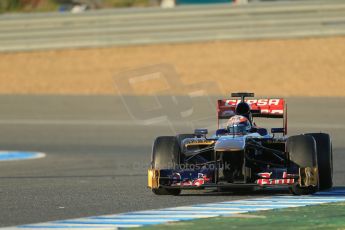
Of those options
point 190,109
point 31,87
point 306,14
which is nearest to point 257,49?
point 306,14

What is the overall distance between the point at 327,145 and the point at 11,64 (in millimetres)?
17038

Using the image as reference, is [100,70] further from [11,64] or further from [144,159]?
[144,159]

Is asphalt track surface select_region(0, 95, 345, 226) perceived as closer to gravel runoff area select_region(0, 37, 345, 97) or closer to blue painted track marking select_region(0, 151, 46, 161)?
blue painted track marking select_region(0, 151, 46, 161)

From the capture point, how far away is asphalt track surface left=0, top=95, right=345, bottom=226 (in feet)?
42.3

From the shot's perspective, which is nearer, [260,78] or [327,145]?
[327,145]

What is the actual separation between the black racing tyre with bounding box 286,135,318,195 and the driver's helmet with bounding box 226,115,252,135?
3.10 ft

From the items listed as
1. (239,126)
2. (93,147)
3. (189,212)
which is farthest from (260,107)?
(93,147)

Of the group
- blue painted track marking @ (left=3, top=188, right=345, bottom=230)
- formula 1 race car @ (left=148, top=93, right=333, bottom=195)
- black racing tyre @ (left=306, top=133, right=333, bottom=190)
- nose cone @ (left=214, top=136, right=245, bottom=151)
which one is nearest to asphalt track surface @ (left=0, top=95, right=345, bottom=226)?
formula 1 race car @ (left=148, top=93, right=333, bottom=195)

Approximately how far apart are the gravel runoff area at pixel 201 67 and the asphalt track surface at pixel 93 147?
0.86 metres

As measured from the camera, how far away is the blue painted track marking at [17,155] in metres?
20.4

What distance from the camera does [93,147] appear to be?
21.8 metres

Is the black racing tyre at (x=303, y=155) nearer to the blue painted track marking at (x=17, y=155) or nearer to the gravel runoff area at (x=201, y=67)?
the blue painted track marking at (x=17, y=155)

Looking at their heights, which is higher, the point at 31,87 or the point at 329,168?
the point at 31,87

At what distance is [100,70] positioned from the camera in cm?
2911
